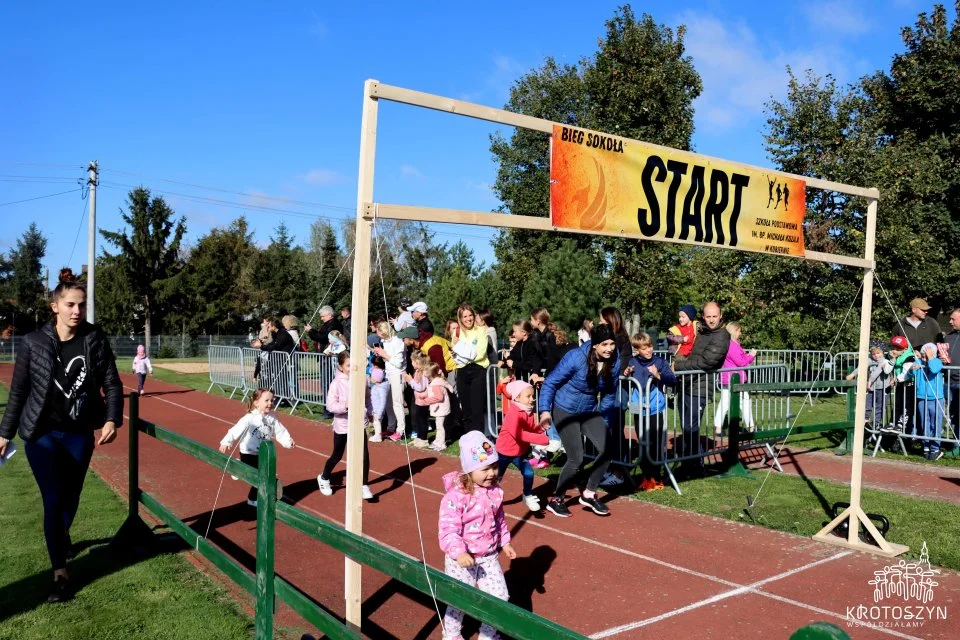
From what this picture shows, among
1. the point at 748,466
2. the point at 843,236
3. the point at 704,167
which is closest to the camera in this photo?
the point at 704,167

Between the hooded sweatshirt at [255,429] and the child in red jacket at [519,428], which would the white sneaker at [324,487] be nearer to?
the hooded sweatshirt at [255,429]

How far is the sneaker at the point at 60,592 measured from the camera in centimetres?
511

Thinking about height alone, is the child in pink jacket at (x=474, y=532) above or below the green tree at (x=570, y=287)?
below

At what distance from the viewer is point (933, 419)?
10570 mm

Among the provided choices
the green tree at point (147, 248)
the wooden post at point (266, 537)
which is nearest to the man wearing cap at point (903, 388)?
the wooden post at point (266, 537)

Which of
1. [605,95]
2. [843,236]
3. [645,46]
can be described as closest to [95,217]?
[605,95]

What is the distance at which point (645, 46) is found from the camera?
96.8 feet

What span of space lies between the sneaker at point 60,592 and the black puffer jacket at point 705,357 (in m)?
6.62

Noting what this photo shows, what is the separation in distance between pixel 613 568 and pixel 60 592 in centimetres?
394

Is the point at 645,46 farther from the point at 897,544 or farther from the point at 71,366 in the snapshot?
the point at 71,366

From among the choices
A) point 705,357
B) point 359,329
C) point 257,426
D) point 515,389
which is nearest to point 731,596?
point 515,389

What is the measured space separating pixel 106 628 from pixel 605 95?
2781 cm

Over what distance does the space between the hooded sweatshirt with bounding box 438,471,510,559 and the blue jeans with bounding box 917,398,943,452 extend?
8530 millimetres

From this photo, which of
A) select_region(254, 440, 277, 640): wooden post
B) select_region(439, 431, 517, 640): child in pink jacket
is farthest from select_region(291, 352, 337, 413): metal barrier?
select_region(254, 440, 277, 640): wooden post
